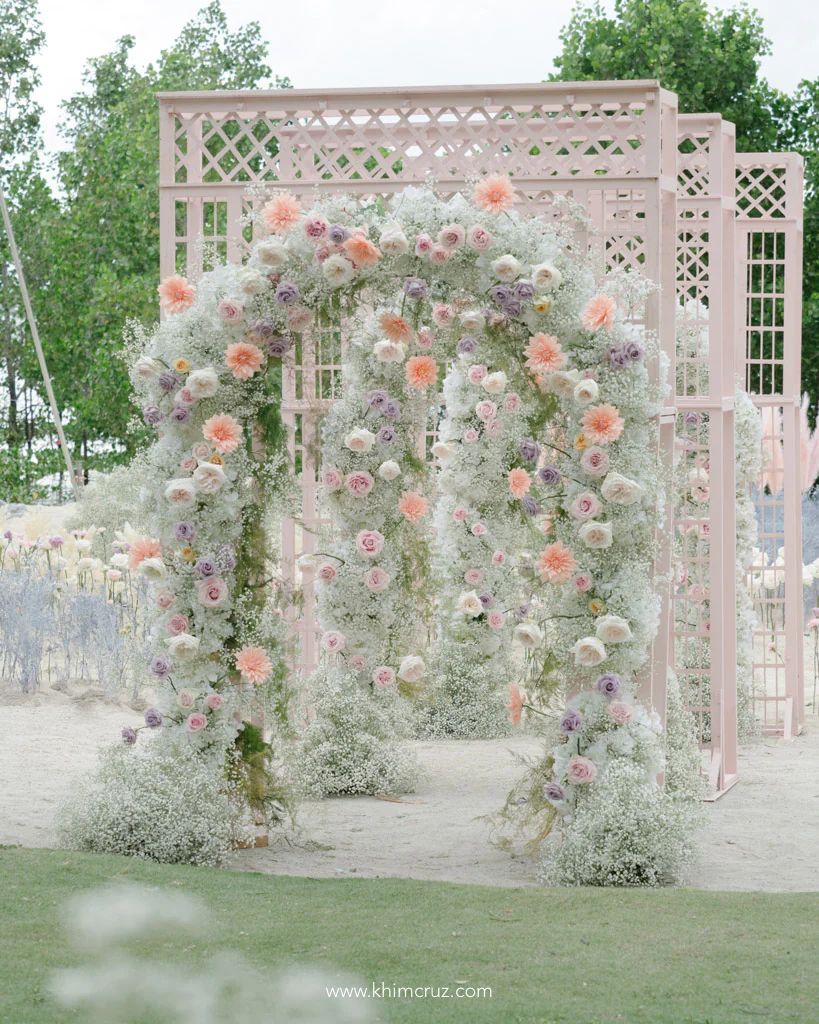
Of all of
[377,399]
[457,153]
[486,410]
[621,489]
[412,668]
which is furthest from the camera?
[486,410]

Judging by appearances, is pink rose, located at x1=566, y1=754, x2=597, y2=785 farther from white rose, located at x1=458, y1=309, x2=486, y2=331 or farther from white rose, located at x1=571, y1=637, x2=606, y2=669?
white rose, located at x1=458, y1=309, x2=486, y2=331

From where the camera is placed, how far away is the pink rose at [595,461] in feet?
16.0

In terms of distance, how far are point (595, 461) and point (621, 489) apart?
15 centimetres

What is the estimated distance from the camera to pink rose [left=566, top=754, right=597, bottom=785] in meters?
4.92

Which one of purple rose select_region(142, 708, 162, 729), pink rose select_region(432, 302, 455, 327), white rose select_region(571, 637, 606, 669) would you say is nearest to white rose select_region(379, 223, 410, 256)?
pink rose select_region(432, 302, 455, 327)

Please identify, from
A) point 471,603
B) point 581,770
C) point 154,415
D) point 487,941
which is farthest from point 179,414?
point 471,603

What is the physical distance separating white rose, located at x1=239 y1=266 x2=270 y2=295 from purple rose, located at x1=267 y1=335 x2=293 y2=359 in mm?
196

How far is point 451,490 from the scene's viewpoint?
8570 millimetres

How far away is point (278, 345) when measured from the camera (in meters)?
5.14

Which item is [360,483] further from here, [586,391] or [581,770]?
[581,770]

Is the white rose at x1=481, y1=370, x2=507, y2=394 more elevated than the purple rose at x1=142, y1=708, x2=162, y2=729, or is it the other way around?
the white rose at x1=481, y1=370, x2=507, y2=394

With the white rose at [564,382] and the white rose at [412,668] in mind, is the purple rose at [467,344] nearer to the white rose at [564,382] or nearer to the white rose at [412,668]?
the white rose at [564,382]

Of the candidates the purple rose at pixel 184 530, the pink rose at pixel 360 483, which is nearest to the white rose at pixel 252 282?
the purple rose at pixel 184 530

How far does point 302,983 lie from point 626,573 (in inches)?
81.2
